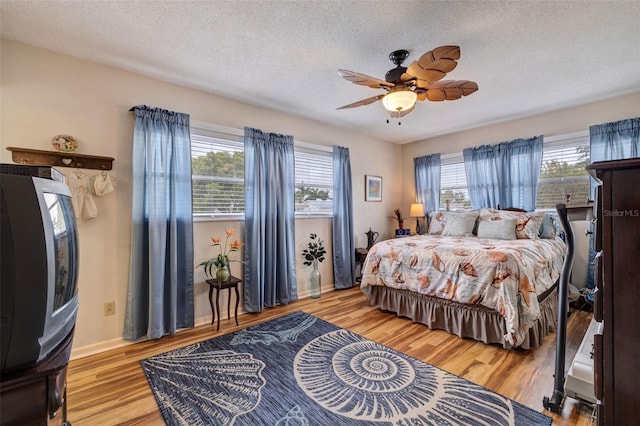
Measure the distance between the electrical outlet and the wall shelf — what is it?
117cm

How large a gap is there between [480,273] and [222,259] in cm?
243

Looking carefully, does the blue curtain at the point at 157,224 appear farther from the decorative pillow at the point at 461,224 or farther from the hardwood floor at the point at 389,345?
the decorative pillow at the point at 461,224

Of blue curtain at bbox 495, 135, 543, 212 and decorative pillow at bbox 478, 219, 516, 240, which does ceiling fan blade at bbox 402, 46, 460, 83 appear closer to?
decorative pillow at bbox 478, 219, 516, 240

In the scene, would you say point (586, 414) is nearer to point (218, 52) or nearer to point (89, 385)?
point (89, 385)

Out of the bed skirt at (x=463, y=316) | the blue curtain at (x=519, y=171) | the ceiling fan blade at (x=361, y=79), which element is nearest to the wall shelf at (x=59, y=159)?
the ceiling fan blade at (x=361, y=79)

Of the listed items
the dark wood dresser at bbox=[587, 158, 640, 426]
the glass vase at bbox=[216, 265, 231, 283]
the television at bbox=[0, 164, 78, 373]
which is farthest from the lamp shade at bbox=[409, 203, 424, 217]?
the television at bbox=[0, 164, 78, 373]

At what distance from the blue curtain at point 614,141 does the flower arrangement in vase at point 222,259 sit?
3.88 metres

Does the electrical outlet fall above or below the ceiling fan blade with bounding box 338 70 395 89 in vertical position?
→ below

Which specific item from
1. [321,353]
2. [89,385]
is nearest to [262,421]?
[321,353]

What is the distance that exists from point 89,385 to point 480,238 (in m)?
3.97

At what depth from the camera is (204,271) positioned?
9.76 ft

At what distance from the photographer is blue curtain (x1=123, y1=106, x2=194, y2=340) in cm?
251

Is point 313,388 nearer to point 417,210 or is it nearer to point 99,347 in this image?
point 99,347

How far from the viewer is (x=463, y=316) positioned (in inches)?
101
